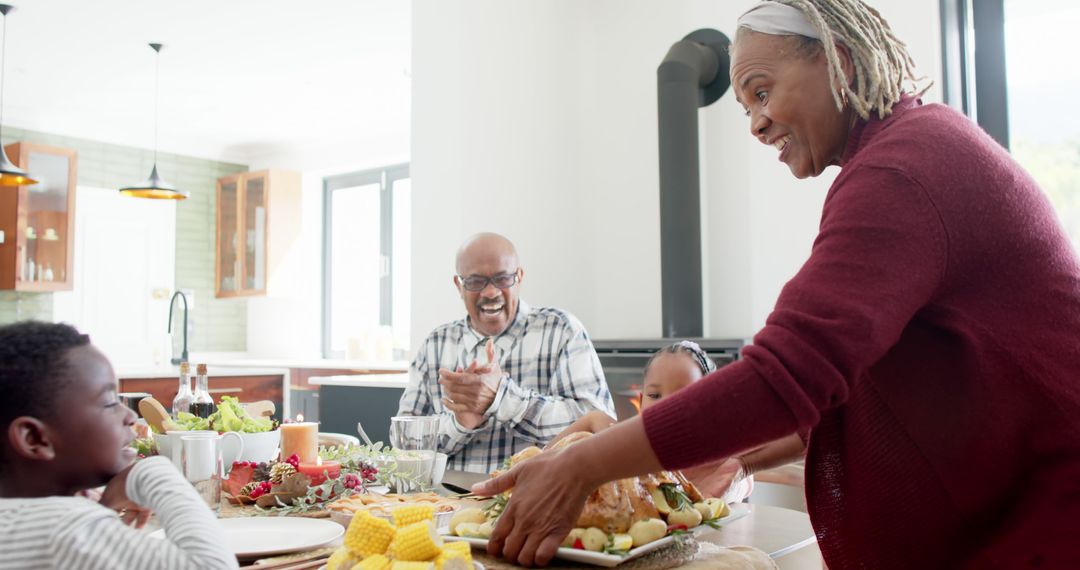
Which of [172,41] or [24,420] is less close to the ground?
[172,41]

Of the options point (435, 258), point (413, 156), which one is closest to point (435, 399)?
point (435, 258)

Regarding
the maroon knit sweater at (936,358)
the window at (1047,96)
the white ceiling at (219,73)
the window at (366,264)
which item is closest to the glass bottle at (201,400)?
the maroon knit sweater at (936,358)

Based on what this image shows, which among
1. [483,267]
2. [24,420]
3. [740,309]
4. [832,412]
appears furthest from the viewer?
[740,309]

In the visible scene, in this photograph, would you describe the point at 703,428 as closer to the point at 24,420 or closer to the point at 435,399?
the point at 24,420

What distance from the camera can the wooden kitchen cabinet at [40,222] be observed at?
6570 mm

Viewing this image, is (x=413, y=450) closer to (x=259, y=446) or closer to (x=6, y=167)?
(x=259, y=446)

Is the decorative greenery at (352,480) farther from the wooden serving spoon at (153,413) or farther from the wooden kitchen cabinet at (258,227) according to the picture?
the wooden kitchen cabinet at (258,227)

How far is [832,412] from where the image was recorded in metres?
1.04

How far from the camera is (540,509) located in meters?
1.00

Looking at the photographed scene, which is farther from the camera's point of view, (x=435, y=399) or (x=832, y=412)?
(x=435, y=399)

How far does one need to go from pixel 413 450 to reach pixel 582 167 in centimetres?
323

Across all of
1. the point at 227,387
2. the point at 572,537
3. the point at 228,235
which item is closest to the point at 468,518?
the point at 572,537

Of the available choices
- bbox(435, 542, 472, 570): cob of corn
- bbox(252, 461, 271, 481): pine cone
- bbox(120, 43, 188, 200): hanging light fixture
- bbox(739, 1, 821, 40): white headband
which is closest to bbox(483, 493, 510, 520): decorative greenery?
bbox(435, 542, 472, 570): cob of corn

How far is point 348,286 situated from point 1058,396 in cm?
740
